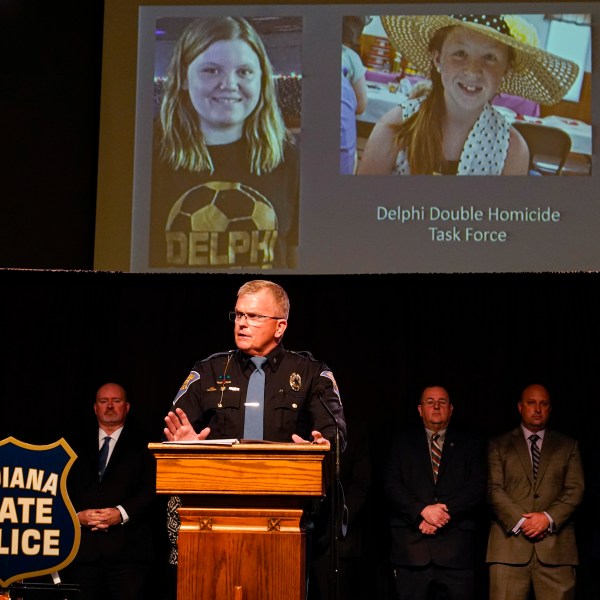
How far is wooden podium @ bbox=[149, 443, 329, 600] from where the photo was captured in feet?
10.2

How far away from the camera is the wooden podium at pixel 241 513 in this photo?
312cm

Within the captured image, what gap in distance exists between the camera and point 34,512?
4059 mm

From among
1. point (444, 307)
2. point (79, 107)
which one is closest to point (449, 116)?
point (444, 307)

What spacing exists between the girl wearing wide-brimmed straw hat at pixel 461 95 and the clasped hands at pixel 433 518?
1966mm

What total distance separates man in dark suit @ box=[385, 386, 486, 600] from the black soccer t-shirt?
1.34 metres

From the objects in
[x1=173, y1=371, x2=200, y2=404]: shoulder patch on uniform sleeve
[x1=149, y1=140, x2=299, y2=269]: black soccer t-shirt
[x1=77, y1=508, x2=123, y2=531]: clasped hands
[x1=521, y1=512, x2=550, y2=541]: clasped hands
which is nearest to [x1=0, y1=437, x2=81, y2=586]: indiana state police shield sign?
[x1=173, y1=371, x2=200, y2=404]: shoulder patch on uniform sleeve

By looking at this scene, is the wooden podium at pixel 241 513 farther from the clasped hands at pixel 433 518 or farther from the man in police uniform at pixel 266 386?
the clasped hands at pixel 433 518

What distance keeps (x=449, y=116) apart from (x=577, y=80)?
0.77 meters

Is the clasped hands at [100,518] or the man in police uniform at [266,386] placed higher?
the man in police uniform at [266,386]

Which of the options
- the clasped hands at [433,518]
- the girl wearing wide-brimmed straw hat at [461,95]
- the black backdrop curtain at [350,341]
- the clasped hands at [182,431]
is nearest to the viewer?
the clasped hands at [182,431]

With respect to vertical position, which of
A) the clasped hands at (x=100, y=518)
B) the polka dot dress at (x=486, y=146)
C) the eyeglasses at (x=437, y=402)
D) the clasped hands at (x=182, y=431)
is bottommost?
the clasped hands at (x=100, y=518)

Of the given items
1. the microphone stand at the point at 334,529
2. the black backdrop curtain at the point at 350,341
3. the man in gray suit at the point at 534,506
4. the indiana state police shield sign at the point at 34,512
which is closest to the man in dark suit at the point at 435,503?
the man in gray suit at the point at 534,506

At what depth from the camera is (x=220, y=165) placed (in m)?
6.45

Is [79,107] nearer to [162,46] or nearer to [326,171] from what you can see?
[162,46]
